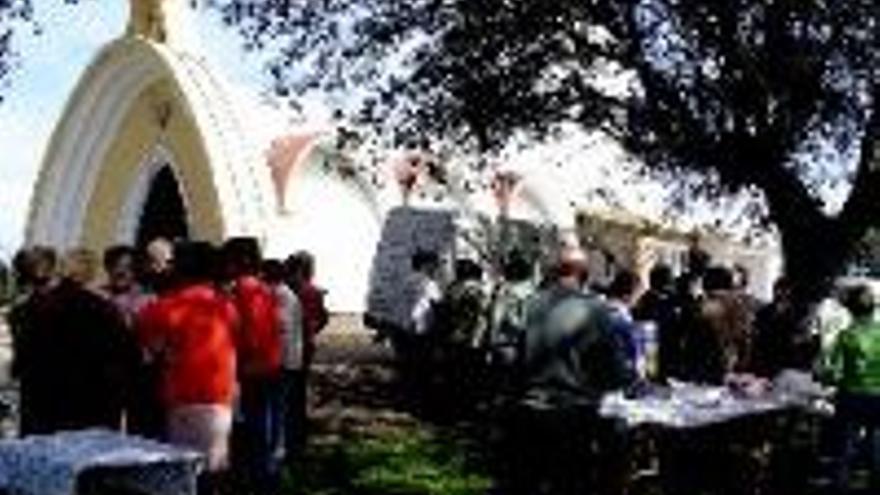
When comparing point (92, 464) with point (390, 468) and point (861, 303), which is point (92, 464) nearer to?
point (861, 303)

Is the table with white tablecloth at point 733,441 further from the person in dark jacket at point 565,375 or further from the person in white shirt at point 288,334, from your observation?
the person in dark jacket at point 565,375

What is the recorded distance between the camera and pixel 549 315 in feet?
49.9

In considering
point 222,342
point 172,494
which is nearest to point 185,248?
point 222,342

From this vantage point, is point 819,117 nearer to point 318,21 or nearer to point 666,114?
point 666,114

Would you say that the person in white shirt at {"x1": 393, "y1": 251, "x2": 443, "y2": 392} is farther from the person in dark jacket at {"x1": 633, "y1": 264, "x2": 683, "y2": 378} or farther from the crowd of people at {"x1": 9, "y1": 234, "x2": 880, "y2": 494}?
the crowd of people at {"x1": 9, "y1": 234, "x2": 880, "y2": 494}

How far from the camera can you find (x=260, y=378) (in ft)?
57.3

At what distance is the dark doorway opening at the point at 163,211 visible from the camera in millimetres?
44125

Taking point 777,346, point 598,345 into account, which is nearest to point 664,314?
point 777,346

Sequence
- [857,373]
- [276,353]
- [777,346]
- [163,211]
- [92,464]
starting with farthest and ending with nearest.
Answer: [163,211]
[777,346]
[857,373]
[276,353]
[92,464]

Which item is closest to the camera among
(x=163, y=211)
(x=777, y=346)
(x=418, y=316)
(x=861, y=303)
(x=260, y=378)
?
(x=260, y=378)

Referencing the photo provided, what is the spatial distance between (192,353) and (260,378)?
3030mm

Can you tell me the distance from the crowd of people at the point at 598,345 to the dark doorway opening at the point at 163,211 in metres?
13.9

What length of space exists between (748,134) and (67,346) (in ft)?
42.0

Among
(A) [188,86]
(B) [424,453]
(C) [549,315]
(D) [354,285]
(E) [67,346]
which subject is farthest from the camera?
(D) [354,285]
